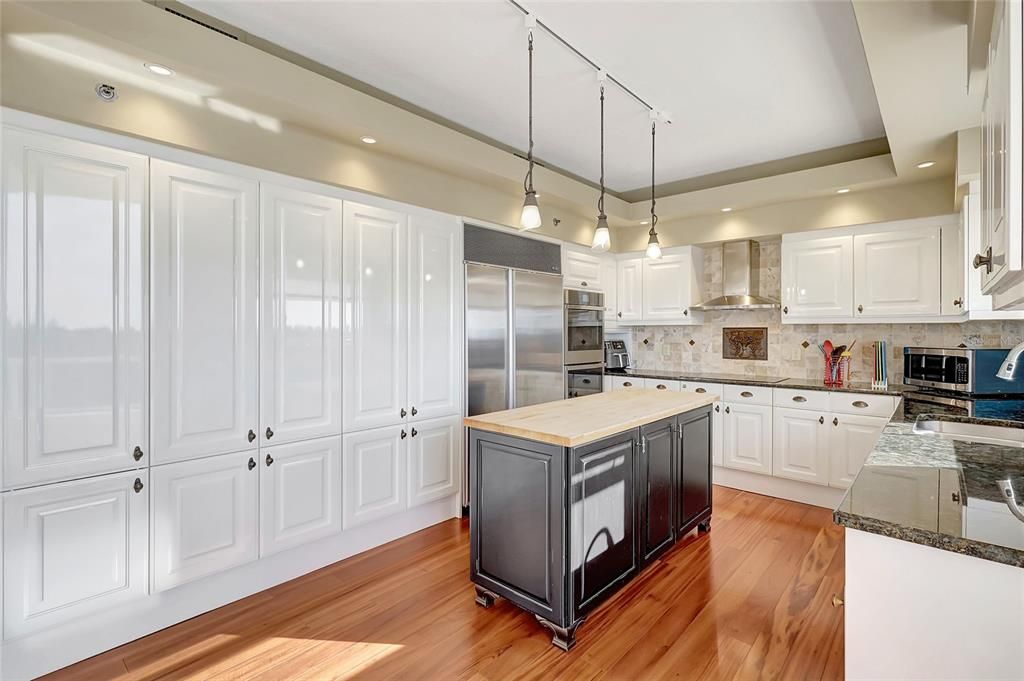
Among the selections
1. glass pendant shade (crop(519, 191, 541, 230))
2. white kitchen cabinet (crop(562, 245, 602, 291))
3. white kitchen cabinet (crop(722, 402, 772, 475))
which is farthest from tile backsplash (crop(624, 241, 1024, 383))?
glass pendant shade (crop(519, 191, 541, 230))

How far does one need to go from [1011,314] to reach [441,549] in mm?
3804

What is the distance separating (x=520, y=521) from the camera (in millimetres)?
2271

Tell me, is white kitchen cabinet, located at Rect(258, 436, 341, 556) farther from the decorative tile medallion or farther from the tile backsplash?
the decorative tile medallion

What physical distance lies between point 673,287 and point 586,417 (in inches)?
111

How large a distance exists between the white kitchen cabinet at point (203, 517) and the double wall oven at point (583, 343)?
2.67 m

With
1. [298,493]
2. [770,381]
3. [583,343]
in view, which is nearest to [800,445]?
[770,381]

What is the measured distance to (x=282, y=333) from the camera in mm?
2584

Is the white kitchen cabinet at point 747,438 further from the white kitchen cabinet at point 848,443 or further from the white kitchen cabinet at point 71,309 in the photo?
the white kitchen cabinet at point 71,309

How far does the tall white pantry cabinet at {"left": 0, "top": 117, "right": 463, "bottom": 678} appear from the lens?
1.88 meters

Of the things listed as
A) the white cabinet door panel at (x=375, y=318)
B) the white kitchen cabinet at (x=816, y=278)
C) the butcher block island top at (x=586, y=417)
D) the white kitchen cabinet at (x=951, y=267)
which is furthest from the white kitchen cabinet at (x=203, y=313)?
the white kitchen cabinet at (x=951, y=267)

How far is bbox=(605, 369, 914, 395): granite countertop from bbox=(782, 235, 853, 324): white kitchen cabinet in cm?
55

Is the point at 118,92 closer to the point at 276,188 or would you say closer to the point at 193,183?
the point at 193,183

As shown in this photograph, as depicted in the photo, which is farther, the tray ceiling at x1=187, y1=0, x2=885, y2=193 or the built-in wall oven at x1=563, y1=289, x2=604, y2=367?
the built-in wall oven at x1=563, y1=289, x2=604, y2=367

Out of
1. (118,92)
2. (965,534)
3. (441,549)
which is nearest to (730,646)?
(965,534)
